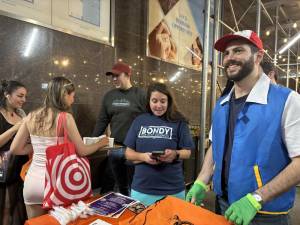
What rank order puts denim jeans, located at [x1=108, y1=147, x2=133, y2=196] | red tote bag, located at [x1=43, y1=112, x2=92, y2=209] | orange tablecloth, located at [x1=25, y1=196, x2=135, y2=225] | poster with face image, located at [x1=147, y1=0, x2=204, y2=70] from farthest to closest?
poster with face image, located at [x1=147, y1=0, x2=204, y2=70]
denim jeans, located at [x1=108, y1=147, x2=133, y2=196]
red tote bag, located at [x1=43, y1=112, x2=92, y2=209]
orange tablecloth, located at [x1=25, y1=196, x2=135, y2=225]

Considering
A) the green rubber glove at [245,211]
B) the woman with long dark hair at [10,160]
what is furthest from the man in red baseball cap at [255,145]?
the woman with long dark hair at [10,160]

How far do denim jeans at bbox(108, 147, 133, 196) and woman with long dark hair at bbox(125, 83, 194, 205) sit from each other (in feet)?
2.59

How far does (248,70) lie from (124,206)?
3.16 ft

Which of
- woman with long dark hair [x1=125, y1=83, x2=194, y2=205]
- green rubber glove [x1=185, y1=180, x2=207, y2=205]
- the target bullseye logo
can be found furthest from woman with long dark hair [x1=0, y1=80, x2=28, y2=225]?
green rubber glove [x1=185, y1=180, x2=207, y2=205]

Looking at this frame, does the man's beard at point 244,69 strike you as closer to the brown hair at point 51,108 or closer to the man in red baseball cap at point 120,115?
the brown hair at point 51,108

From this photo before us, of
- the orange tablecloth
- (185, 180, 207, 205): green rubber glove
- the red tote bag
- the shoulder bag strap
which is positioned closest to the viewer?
the orange tablecloth

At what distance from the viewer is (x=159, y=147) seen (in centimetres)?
196

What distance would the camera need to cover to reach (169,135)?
198cm

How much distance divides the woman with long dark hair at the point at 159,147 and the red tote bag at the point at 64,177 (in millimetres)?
406

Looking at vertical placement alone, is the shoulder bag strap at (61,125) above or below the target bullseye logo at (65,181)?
above

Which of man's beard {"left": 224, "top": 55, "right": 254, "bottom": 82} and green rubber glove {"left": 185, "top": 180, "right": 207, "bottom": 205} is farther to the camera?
green rubber glove {"left": 185, "top": 180, "right": 207, "bottom": 205}

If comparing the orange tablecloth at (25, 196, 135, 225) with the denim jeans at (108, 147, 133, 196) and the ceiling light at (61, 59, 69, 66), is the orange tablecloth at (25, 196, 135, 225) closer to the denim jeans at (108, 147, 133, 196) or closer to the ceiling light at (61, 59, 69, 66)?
the denim jeans at (108, 147, 133, 196)

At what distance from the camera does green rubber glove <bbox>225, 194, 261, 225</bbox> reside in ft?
3.80

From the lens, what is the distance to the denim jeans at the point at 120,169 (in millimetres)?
2814
